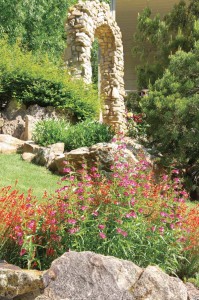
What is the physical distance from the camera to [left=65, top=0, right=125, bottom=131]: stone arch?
13.5 m

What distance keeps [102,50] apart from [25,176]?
374 inches

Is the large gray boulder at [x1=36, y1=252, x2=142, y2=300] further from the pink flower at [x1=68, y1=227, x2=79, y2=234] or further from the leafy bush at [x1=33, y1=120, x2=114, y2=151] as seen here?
the leafy bush at [x1=33, y1=120, x2=114, y2=151]

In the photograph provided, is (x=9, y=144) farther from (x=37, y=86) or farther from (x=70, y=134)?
(x=37, y=86)

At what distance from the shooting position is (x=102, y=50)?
17.1 meters

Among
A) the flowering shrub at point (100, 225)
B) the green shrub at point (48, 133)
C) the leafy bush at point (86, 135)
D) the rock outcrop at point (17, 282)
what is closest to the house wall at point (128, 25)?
the leafy bush at point (86, 135)

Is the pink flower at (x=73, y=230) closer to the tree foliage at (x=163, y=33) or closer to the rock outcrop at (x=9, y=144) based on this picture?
the rock outcrop at (x=9, y=144)

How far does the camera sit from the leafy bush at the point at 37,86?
469 inches

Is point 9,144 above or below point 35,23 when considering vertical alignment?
below

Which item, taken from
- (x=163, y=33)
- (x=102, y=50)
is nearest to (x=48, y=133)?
(x=163, y=33)

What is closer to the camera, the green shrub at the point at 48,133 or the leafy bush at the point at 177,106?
the leafy bush at the point at 177,106

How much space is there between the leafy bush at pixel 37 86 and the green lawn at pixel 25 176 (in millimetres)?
2307

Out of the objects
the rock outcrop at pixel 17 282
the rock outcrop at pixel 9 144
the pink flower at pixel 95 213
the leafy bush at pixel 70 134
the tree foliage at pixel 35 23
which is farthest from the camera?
the tree foliage at pixel 35 23

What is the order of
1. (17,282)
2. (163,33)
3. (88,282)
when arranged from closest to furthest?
(17,282), (88,282), (163,33)

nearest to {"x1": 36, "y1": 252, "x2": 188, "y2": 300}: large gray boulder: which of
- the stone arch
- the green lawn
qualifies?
the green lawn
